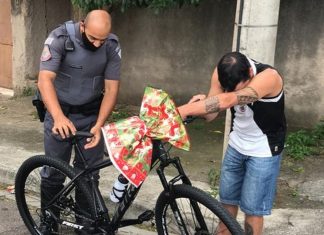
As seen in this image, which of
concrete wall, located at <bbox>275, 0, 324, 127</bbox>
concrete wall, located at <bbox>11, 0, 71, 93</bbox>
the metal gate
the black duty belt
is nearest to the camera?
the black duty belt

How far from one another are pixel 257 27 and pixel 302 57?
2.61 metres

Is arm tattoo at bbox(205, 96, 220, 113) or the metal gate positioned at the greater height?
arm tattoo at bbox(205, 96, 220, 113)

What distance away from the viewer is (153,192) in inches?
182

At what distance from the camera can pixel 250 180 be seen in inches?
128

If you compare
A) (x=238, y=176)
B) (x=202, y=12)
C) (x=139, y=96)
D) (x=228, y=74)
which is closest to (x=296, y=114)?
(x=202, y=12)

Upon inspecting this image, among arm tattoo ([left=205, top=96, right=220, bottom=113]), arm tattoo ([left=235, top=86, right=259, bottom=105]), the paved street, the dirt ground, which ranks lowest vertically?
the paved street

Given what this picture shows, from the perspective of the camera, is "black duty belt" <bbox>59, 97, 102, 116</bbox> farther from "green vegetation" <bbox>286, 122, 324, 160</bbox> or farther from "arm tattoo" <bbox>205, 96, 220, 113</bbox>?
"green vegetation" <bbox>286, 122, 324, 160</bbox>

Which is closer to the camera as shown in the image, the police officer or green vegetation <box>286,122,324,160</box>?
the police officer

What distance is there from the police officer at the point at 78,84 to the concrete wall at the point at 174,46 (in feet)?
10.7

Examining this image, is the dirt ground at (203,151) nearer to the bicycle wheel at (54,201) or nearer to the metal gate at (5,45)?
the metal gate at (5,45)

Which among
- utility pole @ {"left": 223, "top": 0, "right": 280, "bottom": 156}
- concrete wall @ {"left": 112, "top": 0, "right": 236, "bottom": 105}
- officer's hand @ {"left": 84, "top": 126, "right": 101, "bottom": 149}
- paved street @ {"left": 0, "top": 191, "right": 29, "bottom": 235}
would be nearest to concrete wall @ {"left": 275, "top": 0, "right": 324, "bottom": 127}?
concrete wall @ {"left": 112, "top": 0, "right": 236, "bottom": 105}

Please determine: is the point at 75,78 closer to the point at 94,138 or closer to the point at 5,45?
the point at 94,138

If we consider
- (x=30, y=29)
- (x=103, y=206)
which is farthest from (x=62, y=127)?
(x=30, y=29)

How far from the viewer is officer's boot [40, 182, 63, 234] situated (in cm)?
377
